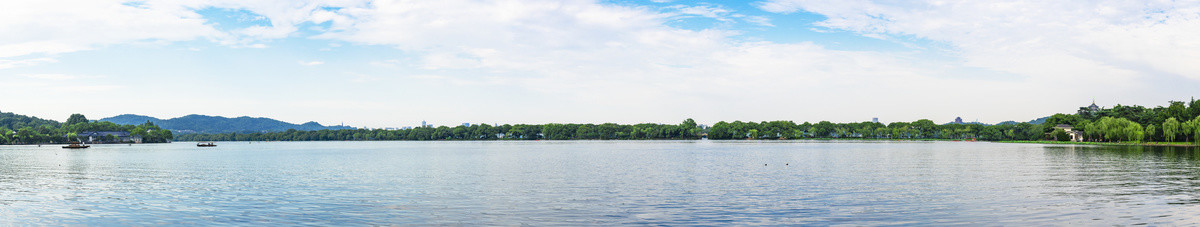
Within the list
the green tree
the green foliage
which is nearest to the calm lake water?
the green tree

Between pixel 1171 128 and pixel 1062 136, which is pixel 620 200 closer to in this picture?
pixel 1171 128

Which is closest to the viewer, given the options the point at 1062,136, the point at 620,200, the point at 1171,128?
the point at 620,200

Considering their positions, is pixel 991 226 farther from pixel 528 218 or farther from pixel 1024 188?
pixel 1024 188

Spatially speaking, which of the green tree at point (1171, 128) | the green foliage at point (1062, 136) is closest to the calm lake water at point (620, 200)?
the green tree at point (1171, 128)

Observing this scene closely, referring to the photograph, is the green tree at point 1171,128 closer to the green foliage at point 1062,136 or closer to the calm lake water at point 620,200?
the green foliage at point 1062,136

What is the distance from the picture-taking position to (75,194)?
1219 inches

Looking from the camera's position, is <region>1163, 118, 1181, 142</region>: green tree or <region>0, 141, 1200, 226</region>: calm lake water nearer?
<region>0, 141, 1200, 226</region>: calm lake water

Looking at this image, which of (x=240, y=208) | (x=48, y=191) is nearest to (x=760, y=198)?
(x=240, y=208)

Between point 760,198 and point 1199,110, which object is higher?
point 1199,110

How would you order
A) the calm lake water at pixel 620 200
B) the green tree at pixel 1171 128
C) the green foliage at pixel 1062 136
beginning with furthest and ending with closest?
1. the green foliage at pixel 1062 136
2. the green tree at pixel 1171 128
3. the calm lake water at pixel 620 200

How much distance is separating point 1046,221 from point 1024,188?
500 inches

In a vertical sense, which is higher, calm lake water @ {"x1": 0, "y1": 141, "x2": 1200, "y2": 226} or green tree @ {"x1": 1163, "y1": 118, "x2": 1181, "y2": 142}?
green tree @ {"x1": 1163, "y1": 118, "x2": 1181, "y2": 142}

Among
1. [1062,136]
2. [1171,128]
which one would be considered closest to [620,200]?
[1171,128]

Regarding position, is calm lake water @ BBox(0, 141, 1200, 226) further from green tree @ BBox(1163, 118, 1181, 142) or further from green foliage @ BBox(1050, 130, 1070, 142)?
green foliage @ BBox(1050, 130, 1070, 142)
